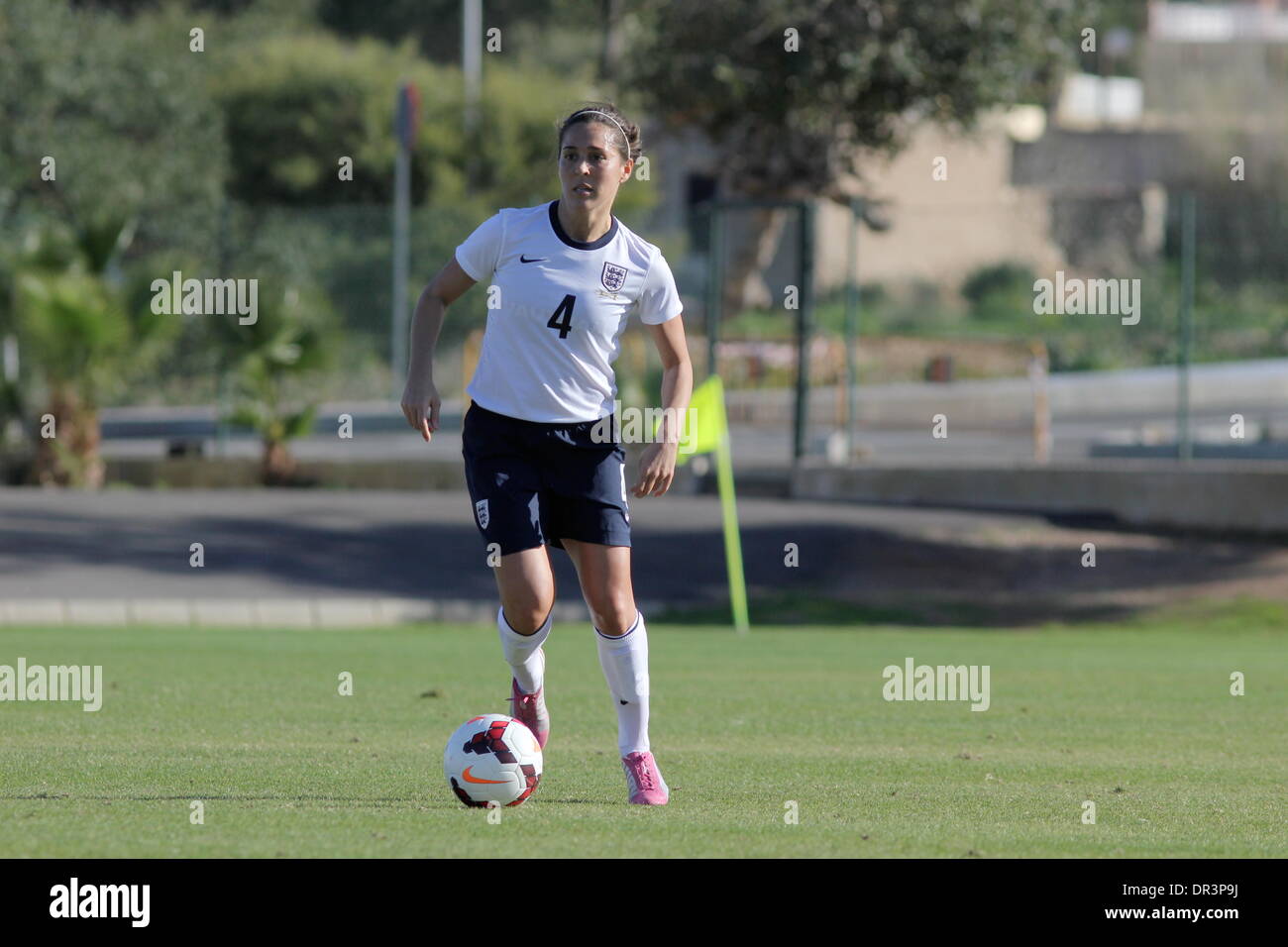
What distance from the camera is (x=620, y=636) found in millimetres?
6977

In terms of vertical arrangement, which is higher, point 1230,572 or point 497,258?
point 497,258

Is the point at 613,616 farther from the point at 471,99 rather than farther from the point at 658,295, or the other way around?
the point at 471,99

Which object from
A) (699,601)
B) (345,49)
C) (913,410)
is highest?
(345,49)

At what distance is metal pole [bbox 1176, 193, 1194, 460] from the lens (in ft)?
67.2

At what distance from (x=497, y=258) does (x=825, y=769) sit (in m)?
2.47

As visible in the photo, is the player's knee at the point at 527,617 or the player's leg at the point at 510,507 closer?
the player's leg at the point at 510,507

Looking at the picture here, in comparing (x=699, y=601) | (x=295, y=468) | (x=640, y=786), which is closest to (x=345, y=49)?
(x=295, y=468)

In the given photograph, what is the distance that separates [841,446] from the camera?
22.9 metres

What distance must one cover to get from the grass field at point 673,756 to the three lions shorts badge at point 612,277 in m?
1.81

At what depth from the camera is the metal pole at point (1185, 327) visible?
2048 centimetres

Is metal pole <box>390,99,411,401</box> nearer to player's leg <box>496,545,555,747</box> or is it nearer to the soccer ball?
player's leg <box>496,545,555,747</box>
